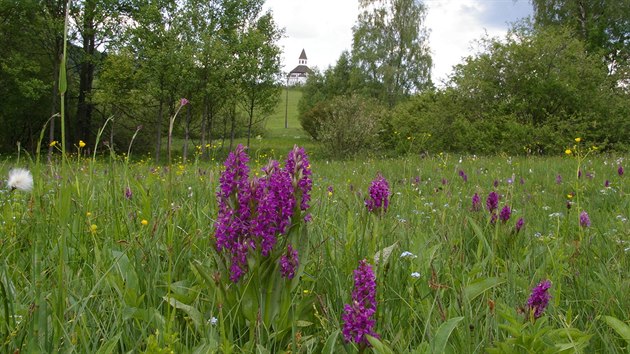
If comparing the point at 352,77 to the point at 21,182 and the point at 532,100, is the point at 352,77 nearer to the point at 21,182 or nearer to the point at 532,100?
the point at 532,100

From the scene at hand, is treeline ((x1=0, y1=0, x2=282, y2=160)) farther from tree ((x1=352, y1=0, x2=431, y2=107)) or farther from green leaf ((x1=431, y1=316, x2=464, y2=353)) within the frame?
green leaf ((x1=431, y1=316, x2=464, y2=353))

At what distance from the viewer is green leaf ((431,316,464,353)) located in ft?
4.38

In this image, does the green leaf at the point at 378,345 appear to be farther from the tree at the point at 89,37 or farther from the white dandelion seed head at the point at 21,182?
the tree at the point at 89,37

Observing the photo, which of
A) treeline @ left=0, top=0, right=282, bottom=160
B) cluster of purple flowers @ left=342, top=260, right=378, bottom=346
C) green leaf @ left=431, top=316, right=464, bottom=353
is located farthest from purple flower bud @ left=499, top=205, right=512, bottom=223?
treeline @ left=0, top=0, right=282, bottom=160

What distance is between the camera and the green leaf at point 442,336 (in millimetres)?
1335

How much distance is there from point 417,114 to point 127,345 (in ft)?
80.9

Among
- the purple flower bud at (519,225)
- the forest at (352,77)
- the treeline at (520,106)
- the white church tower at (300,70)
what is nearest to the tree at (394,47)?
the forest at (352,77)

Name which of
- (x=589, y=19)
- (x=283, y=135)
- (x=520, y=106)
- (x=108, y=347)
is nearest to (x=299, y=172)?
(x=108, y=347)

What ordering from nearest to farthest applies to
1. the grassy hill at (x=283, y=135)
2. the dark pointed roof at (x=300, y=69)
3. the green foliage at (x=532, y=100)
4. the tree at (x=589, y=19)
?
the green foliage at (x=532, y=100)
the tree at (x=589, y=19)
the grassy hill at (x=283, y=135)
the dark pointed roof at (x=300, y=69)

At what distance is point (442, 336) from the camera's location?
135 cm

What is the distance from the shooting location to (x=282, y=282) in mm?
1626

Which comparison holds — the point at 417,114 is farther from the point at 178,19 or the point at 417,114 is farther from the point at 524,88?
the point at 178,19

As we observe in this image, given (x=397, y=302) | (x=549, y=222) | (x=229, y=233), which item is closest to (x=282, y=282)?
(x=229, y=233)

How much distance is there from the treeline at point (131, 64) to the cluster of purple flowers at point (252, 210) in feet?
89.2
